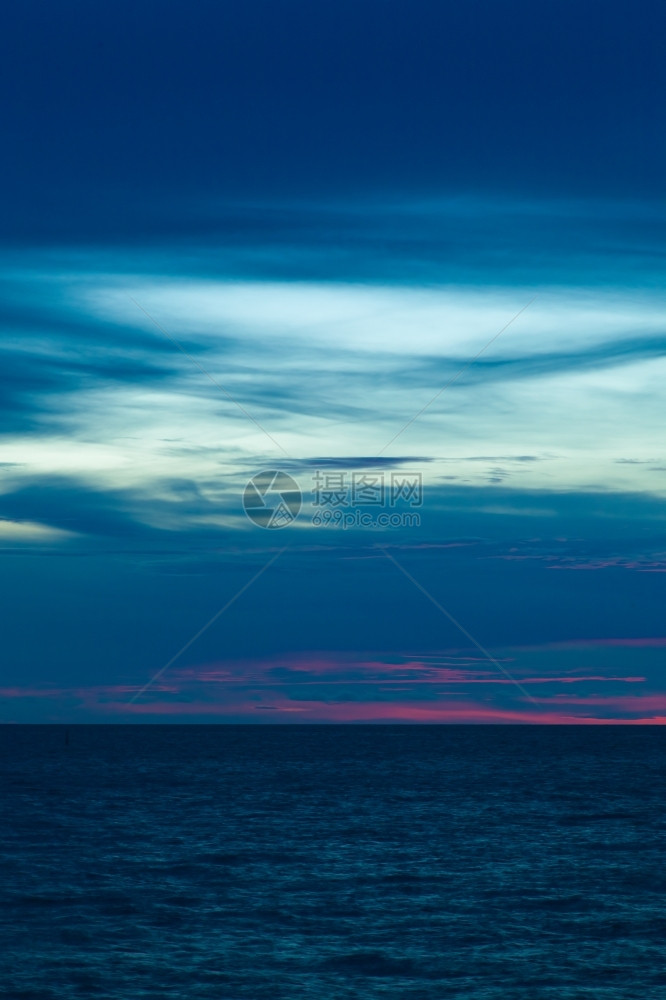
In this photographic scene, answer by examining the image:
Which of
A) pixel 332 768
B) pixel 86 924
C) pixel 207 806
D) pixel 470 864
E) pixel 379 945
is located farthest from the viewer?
pixel 332 768

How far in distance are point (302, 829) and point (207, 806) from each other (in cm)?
1798

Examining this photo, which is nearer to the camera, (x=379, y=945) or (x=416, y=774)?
(x=379, y=945)

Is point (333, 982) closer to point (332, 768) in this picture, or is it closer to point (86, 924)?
point (86, 924)

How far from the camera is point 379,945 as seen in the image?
38094mm

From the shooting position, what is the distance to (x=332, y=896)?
46.3 meters

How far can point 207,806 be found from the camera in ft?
281

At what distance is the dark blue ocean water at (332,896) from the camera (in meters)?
34.2

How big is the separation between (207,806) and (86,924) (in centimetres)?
4561

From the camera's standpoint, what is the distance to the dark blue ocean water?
112ft

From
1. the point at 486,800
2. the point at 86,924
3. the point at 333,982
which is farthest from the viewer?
the point at 486,800

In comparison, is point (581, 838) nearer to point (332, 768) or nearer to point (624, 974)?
point (624, 974)

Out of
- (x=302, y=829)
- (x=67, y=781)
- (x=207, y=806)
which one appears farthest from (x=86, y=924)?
(x=67, y=781)

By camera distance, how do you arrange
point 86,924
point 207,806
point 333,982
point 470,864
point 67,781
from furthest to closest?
1. point 67,781
2. point 207,806
3. point 470,864
4. point 86,924
5. point 333,982

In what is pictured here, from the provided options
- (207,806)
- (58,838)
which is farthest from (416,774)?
(58,838)
